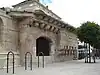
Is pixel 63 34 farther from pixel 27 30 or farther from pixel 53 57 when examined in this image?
pixel 27 30

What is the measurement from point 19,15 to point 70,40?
12328 millimetres

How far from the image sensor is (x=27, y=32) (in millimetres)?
16594

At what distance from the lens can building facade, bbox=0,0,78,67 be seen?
15.0 meters

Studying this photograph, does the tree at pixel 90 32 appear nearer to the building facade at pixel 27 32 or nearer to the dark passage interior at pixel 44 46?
the building facade at pixel 27 32

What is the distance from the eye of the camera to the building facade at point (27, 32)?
49.4ft

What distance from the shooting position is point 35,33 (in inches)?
699

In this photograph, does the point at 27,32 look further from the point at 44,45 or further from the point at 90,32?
the point at 90,32

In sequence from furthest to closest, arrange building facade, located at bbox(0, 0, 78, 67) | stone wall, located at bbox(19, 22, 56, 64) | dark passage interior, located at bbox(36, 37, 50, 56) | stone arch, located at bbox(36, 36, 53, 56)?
dark passage interior, located at bbox(36, 37, 50, 56) → stone arch, located at bbox(36, 36, 53, 56) → stone wall, located at bbox(19, 22, 56, 64) → building facade, located at bbox(0, 0, 78, 67)

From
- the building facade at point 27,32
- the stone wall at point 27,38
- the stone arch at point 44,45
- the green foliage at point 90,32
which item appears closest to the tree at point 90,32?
the green foliage at point 90,32

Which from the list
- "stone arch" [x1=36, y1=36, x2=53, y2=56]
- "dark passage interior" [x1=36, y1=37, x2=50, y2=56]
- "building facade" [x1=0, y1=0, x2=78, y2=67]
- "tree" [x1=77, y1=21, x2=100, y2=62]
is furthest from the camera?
"tree" [x1=77, y1=21, x2=100, y2=62]

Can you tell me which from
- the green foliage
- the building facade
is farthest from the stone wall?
the green foliage

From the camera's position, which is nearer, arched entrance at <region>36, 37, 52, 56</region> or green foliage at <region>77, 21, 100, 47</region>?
arched entrance at <region>36, 37, 52, 56</region>

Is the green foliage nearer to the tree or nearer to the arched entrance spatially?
the tree

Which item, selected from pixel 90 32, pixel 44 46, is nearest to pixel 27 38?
pixel 44 46
